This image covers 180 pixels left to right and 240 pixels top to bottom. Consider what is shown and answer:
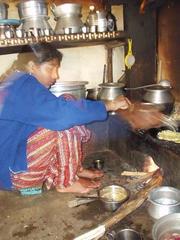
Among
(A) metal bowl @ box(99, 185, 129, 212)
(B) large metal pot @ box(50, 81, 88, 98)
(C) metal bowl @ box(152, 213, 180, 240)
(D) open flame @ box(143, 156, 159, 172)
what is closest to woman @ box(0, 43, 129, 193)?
(A) metal bowl @ box(99, 185, 129, 212)

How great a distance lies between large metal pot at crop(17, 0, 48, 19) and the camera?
12.6 ft

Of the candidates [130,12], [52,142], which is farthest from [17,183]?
[130,12]

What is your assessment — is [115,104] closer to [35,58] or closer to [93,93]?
[35,58]

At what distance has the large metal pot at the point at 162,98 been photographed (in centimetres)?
408

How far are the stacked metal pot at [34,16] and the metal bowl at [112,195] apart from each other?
6.78 feet

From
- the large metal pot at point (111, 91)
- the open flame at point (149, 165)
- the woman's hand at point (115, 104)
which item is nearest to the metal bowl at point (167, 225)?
the open flame at point (149, 165)

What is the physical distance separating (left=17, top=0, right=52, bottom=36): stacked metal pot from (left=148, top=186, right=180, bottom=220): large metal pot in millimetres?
2336

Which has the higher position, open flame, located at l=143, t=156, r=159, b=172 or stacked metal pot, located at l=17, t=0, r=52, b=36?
stacked metal pot, located at l=17, t=0, r=52, b=36

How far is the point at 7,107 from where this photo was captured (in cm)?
284

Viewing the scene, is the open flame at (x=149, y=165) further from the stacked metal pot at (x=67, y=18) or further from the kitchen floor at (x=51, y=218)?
the stacked metal pot at (x=67, y=18)

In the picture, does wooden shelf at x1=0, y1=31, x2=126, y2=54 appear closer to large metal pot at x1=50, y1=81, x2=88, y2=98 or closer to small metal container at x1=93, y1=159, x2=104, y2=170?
large metal pot at x1=50, y1=81, x2=88, y2=98

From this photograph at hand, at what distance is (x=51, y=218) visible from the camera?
3.21m

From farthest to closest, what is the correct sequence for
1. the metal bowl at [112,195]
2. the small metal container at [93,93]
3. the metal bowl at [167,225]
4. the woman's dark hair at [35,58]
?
1. the small metal container at [93,93]
2. the metal bowl at [112,195]
3. the woman's dark hair at [35,58]
4. the metal bowl at [167,225]

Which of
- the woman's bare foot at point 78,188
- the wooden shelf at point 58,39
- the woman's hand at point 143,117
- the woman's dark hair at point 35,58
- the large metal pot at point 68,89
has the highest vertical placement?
the wooden shelf at point 58,39
